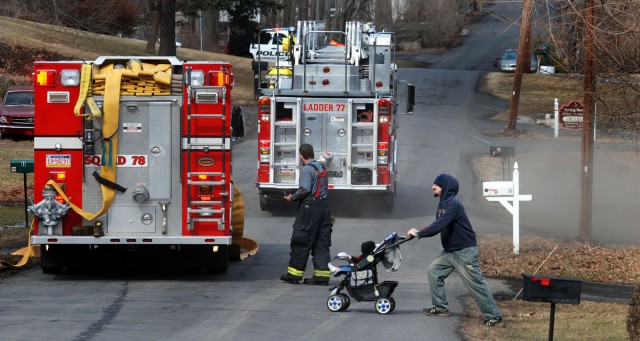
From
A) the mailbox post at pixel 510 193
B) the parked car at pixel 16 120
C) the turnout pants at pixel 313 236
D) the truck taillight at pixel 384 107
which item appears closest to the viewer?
the turnout pants at pixel 313 236

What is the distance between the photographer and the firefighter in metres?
13.3

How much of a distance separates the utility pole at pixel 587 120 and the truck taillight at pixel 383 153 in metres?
3.87

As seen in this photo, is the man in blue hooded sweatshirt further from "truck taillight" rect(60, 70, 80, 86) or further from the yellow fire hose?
"truck taillight" rect(60, 70, 80, 86)

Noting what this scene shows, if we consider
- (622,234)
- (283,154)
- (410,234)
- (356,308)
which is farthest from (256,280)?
(622,234)

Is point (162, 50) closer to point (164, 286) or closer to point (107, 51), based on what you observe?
point (107, 51)

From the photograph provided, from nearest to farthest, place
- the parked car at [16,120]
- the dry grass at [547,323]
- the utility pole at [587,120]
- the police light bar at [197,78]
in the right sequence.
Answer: the dry grass at [547,323] → the police light bar at [197,78] → the utility pole at [587,120] → the parked car at [16,120]

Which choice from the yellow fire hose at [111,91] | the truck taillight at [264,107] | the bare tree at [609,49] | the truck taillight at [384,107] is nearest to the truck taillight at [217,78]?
the yellow fire hose at [111,91]

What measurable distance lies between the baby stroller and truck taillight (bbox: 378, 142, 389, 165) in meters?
8.75

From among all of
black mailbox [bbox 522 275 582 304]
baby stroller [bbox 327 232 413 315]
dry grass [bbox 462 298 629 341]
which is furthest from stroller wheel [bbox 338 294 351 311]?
black mailbox [bbox 522 275 582 304]

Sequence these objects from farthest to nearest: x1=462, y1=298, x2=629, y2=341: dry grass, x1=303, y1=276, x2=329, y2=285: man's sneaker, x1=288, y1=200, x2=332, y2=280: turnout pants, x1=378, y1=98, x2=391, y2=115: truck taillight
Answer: x1=378, y1=98, x2=391, y2=115: truck taillight, x1=303, y1=276, x2=329, y2=285: man's sneaker, x1=288, y1=200, x2=332, y2=280: turnout pants, x1=462, y1=298, x2=629, y2=341: dry grass

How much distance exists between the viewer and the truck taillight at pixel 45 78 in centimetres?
1308

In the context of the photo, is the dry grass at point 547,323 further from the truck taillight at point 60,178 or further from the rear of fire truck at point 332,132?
the rear of fire truck at point 332,132

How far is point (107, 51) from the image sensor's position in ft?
168

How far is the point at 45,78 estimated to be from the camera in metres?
13.1
